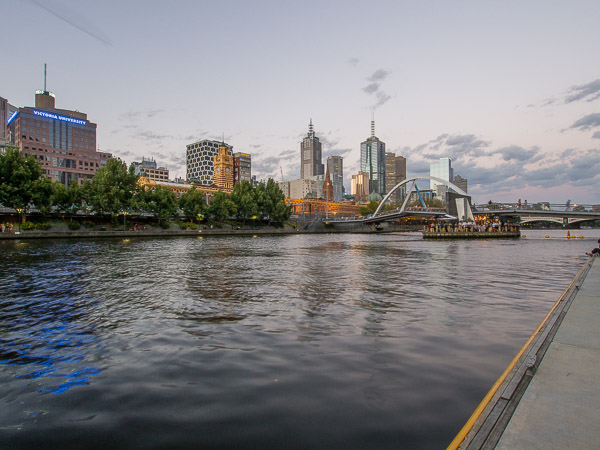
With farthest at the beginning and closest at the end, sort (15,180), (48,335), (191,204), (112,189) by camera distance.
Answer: (191,204) < (112,189) < (15,180) < (48,335)

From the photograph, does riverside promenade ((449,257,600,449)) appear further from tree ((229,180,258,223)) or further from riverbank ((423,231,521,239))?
tree ((229,180,258,223))

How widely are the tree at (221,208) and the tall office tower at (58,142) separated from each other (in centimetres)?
8681

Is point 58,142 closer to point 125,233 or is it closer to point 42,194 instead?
point 42,194

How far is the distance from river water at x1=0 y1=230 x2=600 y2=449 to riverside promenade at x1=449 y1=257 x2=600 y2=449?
2.15ft

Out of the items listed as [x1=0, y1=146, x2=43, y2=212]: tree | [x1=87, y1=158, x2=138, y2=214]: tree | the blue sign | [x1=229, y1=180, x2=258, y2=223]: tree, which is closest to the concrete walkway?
[x1=0, y1=146, x2=43, y2=212]: tree

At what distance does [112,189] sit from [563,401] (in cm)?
9281

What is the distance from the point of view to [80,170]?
586 feet

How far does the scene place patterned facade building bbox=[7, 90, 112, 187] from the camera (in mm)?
168875

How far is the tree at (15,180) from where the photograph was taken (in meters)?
66.4

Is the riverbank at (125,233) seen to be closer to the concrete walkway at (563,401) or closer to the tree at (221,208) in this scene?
the tree at (221,208)

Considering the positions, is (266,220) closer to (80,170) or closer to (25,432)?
(80,170)

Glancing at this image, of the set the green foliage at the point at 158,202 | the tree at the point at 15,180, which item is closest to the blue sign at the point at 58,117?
the green foliage at the point at 158,202

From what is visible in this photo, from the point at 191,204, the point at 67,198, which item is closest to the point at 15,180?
the point at 67,198

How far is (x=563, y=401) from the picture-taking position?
4.76 metres
